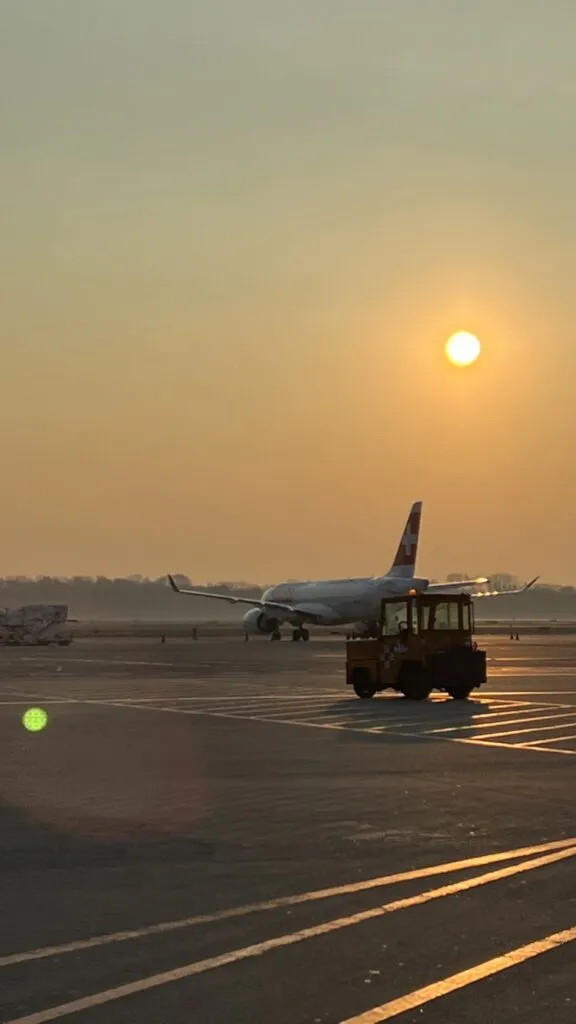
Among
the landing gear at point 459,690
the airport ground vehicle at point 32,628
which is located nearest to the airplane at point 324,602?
the airport ground vehicle at point 32,628

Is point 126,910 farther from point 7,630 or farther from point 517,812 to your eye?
point 7,630

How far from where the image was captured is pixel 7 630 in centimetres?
8931

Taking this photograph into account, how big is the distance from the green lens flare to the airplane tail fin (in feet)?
229

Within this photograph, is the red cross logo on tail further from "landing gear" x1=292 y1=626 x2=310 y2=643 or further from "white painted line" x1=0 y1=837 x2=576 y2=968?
"white painted line" x1=0 y1=837 x2=576 y2=968

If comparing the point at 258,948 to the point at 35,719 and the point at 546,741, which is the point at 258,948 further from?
the point at 35,719

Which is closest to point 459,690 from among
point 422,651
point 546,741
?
point 422,651

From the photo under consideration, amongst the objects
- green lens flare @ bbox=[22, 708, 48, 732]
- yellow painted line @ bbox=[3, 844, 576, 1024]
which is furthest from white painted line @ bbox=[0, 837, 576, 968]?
green lens flare @ bbox=[22, 708, 48, 732]

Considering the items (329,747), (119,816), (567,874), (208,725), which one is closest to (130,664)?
(208,725)

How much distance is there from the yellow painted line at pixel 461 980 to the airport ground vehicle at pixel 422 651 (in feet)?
77.2

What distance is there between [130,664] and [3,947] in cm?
4591

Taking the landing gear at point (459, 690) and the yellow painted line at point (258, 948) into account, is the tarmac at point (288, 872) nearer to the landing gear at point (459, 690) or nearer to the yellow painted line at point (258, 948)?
the yellow painted line at point (258, 948)

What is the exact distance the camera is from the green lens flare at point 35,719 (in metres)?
25.4

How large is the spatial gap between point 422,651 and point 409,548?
6631 centimetres

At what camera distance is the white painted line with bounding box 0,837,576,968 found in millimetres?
8586
